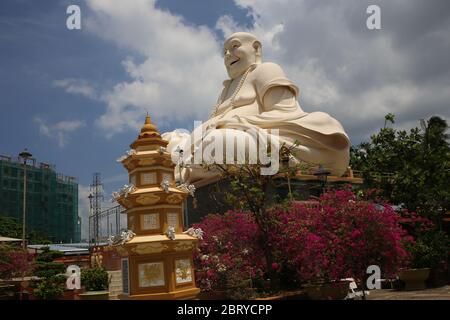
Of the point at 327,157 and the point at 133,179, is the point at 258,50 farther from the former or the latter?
the point at 133,179

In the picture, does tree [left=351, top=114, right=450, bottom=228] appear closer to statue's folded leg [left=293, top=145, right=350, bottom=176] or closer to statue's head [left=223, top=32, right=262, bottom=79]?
statue's folded leg [left=293, top=145, right=350, bottom=176]

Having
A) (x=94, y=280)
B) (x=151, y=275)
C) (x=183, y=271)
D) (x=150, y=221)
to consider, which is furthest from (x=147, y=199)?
(x=94, y=280)

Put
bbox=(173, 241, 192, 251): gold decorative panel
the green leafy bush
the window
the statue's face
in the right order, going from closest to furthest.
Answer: bbox=(173, 241, 192, 251): gold decorative panel, the window, the green leafy bush, the statue's face

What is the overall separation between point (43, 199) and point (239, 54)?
2715 cm

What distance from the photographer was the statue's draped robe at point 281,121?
60.5 feet

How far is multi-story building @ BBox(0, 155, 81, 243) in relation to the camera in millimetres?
39406

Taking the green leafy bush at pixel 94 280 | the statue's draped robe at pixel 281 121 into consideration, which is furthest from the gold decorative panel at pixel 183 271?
the statue's draped robe at pixel 281 121

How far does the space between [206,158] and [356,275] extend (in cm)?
764

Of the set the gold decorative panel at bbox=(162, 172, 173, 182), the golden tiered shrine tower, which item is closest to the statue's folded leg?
the gold decorative panel at bbox=(162, 172, 173, 182)

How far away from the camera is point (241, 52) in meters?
21.8

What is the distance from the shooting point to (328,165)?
1916 centimetres

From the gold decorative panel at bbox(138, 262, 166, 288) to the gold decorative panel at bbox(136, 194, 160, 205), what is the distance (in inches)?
45.0
